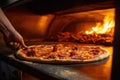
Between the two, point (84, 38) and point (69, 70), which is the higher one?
point (84, 38)

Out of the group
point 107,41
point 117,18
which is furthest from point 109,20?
point 117,18

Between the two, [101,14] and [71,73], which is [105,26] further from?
[71,73]

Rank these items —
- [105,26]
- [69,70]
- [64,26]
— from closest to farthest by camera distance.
→ [69,70] < [105,26] < [64,26]

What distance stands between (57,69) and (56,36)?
1.45m

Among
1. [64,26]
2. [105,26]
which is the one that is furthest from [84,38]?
[64,26]

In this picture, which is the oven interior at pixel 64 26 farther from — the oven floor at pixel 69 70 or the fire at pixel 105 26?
the oven floor at pixel 69 70

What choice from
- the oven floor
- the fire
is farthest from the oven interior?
the oven floor

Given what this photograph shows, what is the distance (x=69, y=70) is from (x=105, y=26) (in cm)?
135

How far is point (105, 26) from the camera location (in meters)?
2.57

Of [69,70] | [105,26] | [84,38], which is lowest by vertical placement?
[69,70]

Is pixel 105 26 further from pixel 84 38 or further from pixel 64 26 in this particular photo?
pixel 64 26

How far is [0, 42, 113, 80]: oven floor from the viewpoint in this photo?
1217mm

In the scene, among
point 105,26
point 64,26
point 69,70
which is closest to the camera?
point 69,70

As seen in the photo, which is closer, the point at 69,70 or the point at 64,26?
the point at 69,70
